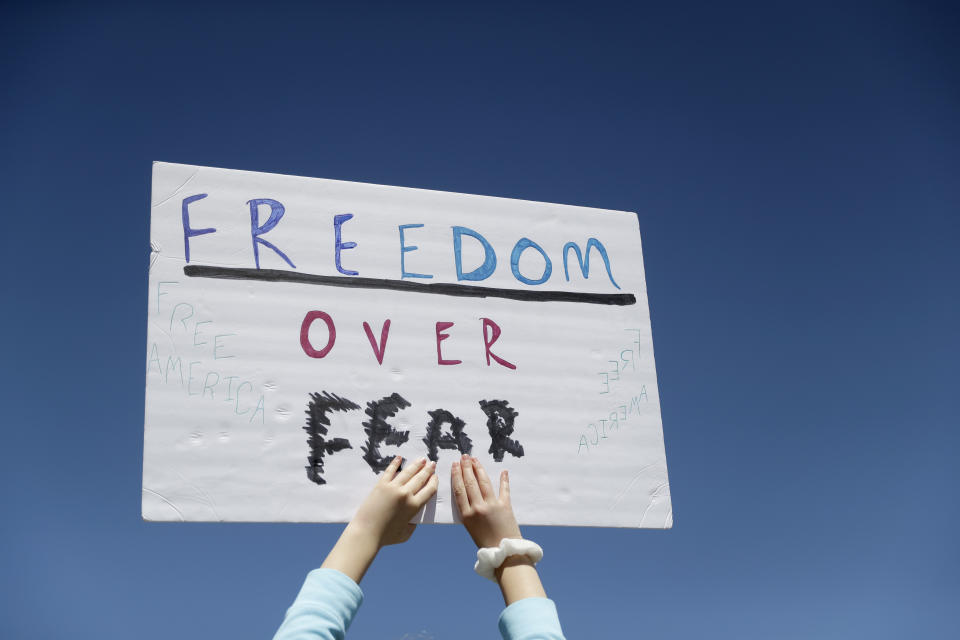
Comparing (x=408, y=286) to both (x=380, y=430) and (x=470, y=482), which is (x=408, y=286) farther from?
(x=470, y=482)

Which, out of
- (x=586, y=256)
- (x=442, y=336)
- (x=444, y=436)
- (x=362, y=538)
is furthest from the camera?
(x=586, y=256)

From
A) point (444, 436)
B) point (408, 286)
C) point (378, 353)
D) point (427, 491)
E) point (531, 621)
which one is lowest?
point (531, 621)

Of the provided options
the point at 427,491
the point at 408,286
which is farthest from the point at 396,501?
the point at 408,286

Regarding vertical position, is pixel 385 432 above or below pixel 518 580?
above

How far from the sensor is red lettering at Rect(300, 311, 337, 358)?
197cm

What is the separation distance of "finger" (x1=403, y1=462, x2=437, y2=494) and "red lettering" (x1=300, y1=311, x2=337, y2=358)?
0.42 m

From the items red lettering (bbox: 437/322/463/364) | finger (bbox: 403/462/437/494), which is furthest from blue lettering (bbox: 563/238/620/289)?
finger (bbox: 403/462/437/494)

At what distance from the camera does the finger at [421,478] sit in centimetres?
179

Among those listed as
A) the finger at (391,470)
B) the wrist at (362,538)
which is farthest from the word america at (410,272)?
the wrist at (362,538)

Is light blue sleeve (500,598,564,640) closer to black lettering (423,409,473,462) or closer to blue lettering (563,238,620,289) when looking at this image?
black lettering (423,409,473,462)

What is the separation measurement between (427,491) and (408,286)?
0.62 meters

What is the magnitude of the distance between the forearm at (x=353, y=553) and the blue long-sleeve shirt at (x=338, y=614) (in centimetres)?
5

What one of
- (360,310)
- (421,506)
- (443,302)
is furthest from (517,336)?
(421,506)

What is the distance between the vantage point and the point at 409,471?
6.05ft
